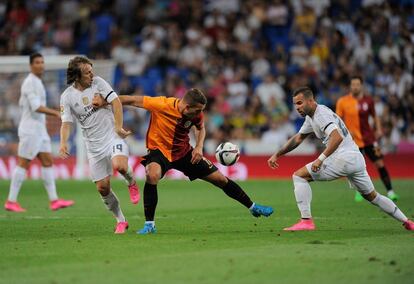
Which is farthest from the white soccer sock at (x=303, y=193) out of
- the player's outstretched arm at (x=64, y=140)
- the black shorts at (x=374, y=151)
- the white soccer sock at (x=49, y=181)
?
the black shorts at (x=374, y=151)

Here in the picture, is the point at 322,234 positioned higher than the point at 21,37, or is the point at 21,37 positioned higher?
the point at 21,37

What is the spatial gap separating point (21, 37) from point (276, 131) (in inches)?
407

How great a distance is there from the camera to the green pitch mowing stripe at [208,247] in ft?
27.0

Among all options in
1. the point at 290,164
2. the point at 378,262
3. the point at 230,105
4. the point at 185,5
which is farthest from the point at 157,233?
the point at 185,5

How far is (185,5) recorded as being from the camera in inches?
1205

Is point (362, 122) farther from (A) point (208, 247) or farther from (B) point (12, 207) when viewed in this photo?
(A) point (208, 247)

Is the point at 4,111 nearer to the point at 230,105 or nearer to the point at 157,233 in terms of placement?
the point at 230,105

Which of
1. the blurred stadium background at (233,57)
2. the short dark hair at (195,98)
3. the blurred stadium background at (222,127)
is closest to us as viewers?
the blurred stadium background at (222,127)

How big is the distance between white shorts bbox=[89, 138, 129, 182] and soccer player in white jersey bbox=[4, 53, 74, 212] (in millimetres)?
4160

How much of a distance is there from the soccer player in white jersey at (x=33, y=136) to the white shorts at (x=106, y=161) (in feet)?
13.6

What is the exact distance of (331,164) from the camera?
11750mm

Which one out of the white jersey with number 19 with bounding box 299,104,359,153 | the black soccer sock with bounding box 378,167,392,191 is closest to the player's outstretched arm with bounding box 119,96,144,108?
the white jersey with number 19 with bounding box 299,104,359,153

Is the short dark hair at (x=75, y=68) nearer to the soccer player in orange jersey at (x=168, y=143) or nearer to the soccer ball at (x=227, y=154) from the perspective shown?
the soccer player in orange jersey at (x=168, y=143)

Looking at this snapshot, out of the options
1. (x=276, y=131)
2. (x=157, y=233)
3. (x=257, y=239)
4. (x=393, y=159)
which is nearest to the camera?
(x=257, y=239)
